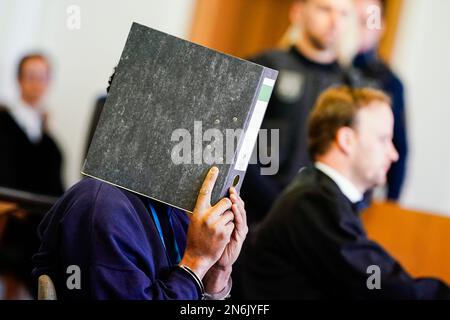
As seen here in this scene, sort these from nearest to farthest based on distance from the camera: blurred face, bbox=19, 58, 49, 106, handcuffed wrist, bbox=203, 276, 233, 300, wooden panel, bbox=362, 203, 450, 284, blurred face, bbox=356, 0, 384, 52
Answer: handcuffed wrist, bbox=203, 276, 233, 300
wooden panel, bbox=362, 203, 450, 284
blurred face, bbox=356, 0, 384, 52
blurred face, bbox=19, 58, 49, 106

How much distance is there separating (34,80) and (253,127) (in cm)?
254

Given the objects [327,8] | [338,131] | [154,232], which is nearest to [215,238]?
[154,232]

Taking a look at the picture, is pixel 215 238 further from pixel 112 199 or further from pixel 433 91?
pixel 433 91

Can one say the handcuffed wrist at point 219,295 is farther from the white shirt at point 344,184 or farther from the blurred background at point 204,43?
the blurred background at point 204,43

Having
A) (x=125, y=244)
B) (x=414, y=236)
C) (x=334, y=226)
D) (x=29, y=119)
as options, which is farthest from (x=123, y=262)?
(x=29, y=119)

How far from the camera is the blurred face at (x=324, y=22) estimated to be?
2.69 meters

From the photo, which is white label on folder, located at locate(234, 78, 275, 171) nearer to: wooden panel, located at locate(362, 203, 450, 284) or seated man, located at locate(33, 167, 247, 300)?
seated man, located at locate(33, 167, 247, 300)

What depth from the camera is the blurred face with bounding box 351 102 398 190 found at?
2098 mm

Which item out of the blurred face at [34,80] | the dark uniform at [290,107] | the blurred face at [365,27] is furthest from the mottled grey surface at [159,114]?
the blurred face at [34,80]

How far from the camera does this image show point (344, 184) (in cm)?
210

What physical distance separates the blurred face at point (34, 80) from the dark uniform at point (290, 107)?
1309 mm

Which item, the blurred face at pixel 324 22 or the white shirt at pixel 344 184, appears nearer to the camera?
the white shirt at pixel 344 184

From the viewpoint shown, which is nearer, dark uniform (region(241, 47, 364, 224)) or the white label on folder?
the white label on folder

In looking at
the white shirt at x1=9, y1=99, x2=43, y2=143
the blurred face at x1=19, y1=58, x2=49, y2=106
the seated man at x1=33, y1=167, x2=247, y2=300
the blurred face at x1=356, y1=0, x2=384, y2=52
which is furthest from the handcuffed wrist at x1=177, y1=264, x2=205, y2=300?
the blurred face at x1=19, y1=58, x2=49, y2=106
